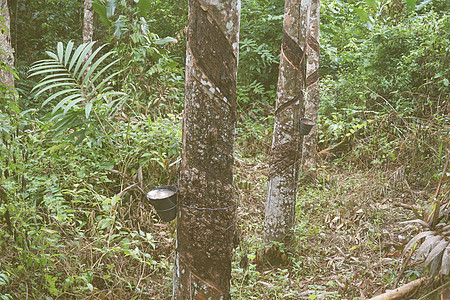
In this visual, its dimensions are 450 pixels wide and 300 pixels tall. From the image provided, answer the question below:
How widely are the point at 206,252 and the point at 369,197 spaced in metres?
3.28

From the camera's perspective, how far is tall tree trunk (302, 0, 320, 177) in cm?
597

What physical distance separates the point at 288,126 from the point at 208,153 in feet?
6.23

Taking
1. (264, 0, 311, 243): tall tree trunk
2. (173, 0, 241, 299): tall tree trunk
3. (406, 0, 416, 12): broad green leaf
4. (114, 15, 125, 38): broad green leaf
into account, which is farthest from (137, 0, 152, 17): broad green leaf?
(406, 0, 416, 12): broad green leaf

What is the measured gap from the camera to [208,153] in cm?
211

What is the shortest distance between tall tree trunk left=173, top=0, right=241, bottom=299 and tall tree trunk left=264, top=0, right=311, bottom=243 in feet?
5.72

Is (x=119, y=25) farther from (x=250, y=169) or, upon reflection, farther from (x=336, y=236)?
(x=336, y=236)

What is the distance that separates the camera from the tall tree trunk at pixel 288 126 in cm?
377

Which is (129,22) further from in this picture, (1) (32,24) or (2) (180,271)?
(1) (32,24)

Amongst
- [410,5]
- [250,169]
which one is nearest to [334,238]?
[250,169]

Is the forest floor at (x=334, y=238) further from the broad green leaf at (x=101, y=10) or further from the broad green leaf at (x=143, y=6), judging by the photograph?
the broad green leaf at (x=101, y=10)

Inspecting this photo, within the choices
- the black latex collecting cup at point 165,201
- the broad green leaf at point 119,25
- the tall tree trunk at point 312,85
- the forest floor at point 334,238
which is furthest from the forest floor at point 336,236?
the broad green leaf at point 119,25

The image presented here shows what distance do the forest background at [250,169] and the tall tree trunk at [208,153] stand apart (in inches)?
40.3

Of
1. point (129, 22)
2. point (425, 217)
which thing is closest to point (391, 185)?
point (425, 217)

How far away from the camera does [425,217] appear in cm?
296
